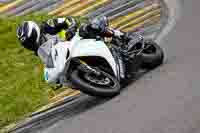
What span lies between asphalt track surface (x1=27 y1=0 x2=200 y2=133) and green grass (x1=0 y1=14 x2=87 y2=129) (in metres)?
2.01

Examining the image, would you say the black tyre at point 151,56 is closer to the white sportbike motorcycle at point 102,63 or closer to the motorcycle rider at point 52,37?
the white sportbike motorcycle at point 102,63

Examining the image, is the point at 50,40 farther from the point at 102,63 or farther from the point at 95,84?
the point at 95,84

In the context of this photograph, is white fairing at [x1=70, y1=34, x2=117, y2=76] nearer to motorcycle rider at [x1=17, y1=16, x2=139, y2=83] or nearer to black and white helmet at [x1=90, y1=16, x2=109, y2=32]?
motorcycle rider at [x1=17, y1=16, x2=139, y2=83]

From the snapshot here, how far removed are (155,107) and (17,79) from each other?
5.49 meters

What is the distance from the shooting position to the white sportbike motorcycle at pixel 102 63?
389 inches

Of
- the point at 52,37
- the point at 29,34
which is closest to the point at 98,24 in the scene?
the point at 52,37

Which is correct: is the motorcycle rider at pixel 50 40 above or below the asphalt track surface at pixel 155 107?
above

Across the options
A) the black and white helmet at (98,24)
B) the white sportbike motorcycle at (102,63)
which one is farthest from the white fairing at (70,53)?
the black and white helmet at (98,24)

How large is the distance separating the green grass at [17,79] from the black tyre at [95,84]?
2.26m

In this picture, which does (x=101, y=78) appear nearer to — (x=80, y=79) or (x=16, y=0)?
(x=80, y=79)

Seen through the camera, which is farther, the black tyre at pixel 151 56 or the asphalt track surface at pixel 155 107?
the black tyre at pixel 151 56

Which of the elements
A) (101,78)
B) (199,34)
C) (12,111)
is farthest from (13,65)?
(101,78)

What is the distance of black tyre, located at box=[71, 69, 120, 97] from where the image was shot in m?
9.72

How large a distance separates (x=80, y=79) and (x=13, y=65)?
5.11 metres
